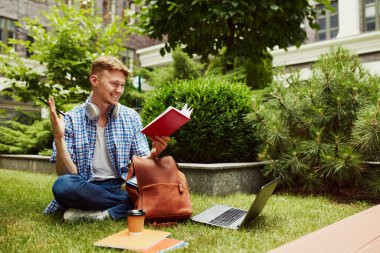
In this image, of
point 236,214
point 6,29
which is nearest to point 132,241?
point 236,214

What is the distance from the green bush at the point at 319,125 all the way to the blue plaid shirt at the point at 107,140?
87.1 inches

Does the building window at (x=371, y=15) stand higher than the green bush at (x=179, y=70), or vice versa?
the building window at (x=371, y=15)

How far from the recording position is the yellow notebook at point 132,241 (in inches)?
91.6

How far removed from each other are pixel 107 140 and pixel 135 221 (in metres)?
1.16

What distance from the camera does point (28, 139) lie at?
9461mm

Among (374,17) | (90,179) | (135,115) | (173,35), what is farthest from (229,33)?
(374,17)

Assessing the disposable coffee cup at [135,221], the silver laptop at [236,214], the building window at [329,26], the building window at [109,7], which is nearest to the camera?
the disposable coffee cup at [135,221]

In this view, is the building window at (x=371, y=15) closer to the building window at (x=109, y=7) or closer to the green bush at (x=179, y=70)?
the green bush at (x=179, y=70)

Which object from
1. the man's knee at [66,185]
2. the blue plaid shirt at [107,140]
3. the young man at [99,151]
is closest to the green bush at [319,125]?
the blue plaid shirt at [107,140]

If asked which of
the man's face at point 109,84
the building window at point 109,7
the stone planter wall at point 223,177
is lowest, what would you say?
the stone planter wall at point 223,177

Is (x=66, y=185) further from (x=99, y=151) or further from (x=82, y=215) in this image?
(x=99, y=151)

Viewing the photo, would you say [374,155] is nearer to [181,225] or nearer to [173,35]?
[181,225]

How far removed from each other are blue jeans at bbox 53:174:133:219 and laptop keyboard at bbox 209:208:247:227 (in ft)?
2.58

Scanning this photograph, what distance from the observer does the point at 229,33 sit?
8.67 meters
